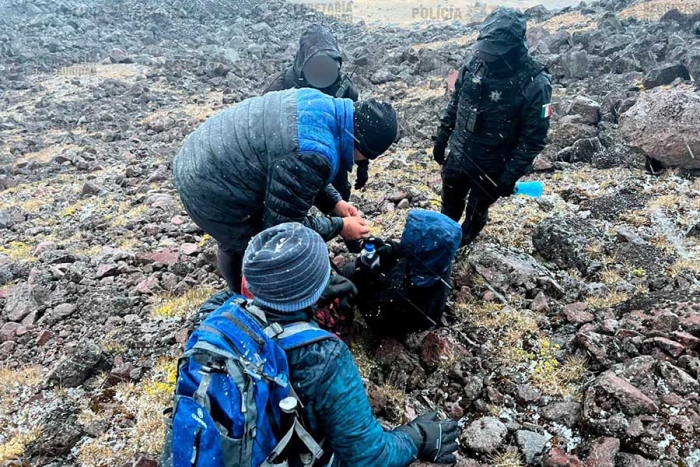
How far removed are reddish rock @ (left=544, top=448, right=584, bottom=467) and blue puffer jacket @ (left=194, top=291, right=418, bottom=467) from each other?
1.18m

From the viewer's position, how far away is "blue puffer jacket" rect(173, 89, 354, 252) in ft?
9.18

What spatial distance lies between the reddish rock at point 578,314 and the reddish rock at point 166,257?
403 cm

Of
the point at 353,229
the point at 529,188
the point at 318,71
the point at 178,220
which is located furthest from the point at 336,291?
the point at 178,220

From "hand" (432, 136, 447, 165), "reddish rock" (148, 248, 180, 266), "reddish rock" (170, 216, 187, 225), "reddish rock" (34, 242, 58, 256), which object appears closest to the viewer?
"hand" (432, 136, 447, 165)

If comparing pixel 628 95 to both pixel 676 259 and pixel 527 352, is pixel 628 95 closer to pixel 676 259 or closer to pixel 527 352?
pixel 676 259

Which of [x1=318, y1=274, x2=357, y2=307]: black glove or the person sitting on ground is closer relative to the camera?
[x1=318, y1=274, x2=357, y2=307]: black glove

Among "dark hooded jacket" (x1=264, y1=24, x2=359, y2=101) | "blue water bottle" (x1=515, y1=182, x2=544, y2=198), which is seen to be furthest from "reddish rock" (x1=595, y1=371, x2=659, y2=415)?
"dark hooded jacket" (x1=264, y1=24, x2=359, y2=101)

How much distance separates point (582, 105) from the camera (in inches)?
336

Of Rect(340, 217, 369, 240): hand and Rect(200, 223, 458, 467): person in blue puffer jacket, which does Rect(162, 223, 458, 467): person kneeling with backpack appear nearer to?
Rect(200, 223, 458, 467): person in blue puffer jacket

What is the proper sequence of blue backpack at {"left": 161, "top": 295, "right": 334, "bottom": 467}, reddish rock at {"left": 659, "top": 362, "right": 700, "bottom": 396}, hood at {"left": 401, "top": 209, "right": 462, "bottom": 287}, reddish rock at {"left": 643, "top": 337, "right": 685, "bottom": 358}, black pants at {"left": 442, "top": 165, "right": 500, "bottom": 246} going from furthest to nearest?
black pants at {"left": 442, "top": 165, "right": 500, "bottom": 246}, hood at {"left": 401, "top": 209, "right": 462, "bottom": 287}, reddish rock at {"left": 643, "top": 337, "right": 685, "bottom": 358}, reddish rock at {"left": 659, "top": 362, "right": 700, "bottom": 396}, blue backpack at {"left": 161, "top": 295, "right": 334, "bottom": 467}

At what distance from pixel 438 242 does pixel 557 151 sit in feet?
17.0

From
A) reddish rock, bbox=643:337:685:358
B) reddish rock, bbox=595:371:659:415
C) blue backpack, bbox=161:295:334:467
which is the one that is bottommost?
reddish rock, bbox=595:371:659:415

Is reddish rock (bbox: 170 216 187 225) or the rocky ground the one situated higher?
the rocky ground

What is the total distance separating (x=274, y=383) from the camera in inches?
73.8
